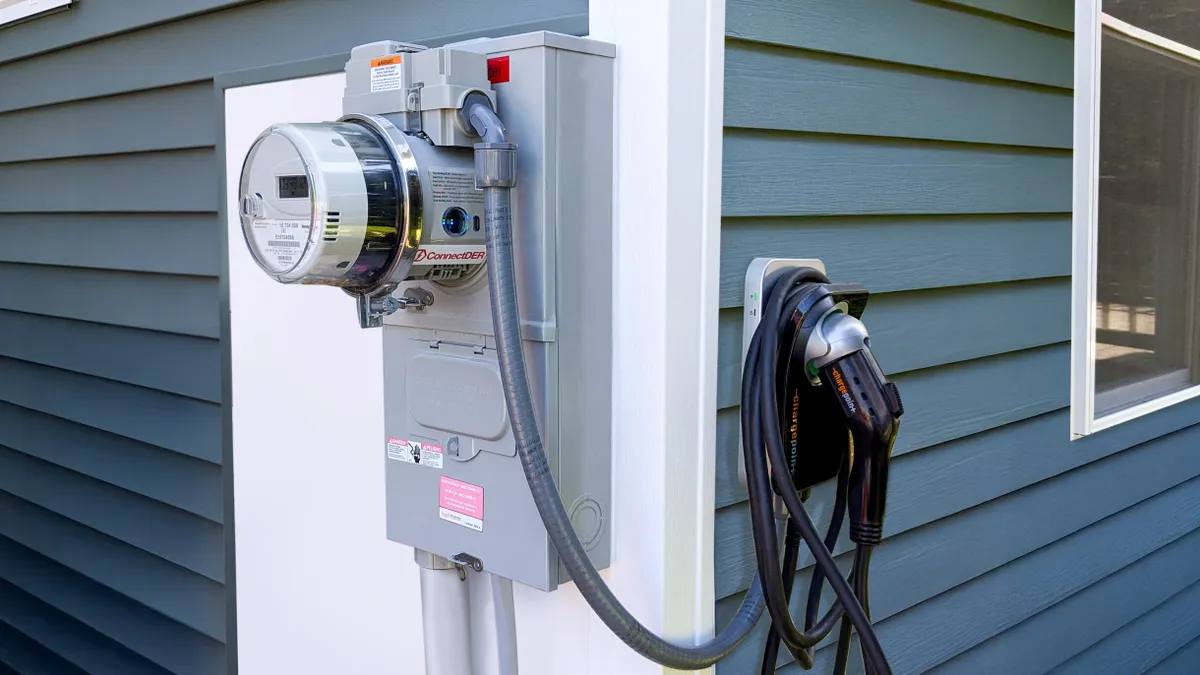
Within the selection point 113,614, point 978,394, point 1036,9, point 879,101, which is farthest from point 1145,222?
point 113,614

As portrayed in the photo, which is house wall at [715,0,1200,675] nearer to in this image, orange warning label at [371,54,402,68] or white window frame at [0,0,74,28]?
orange warning label at [371,54,402,68]

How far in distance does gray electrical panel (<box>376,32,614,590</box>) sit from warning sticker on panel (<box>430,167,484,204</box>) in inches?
1.3

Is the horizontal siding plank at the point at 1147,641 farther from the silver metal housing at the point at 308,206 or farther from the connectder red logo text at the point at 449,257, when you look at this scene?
the silver metal housing at the point at 308,206

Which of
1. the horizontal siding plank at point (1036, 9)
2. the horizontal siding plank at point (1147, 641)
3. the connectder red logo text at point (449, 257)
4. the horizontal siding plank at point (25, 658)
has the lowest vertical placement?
the horizontal siding plank at point (25, 658)

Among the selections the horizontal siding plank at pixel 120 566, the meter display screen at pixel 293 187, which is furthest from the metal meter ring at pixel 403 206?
the horizontal siding plank at pixel 120 566

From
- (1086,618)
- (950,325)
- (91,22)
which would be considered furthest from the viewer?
(91,22)

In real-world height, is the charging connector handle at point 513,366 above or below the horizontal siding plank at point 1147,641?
above

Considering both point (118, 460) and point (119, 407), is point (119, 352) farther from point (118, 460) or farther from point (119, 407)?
point (118, 460)

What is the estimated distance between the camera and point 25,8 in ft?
9.31

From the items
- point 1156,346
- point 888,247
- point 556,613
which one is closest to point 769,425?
point 556,613

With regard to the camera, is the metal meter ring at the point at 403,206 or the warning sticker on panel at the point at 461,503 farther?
the warning sticker on panel at the point at 461,503

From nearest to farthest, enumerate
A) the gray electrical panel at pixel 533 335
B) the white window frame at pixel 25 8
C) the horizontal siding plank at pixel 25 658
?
the gray electrical panel at pixel 533 335
the white window frame at pixel 25 8
the horizontal siding plank at pixel 25 658

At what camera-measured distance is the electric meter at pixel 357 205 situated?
1.13m

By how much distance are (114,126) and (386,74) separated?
1596 millimetres
